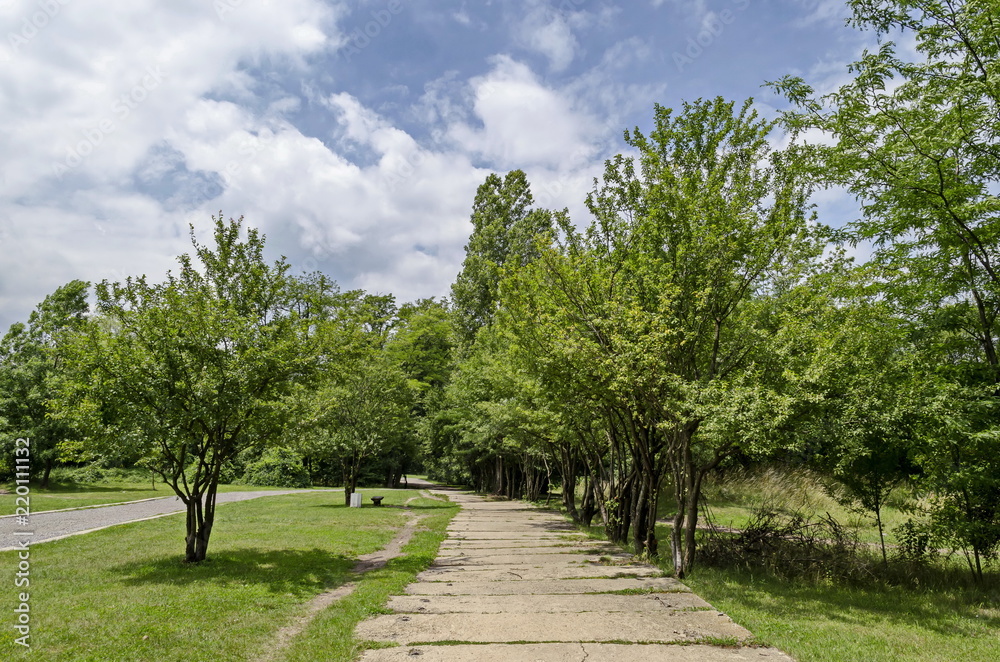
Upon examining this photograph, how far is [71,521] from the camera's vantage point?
16953 millimetres

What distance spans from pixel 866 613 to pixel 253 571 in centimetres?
1000

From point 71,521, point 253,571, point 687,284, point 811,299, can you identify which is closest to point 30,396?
point 71,521

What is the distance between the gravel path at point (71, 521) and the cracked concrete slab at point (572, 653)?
10.3 m

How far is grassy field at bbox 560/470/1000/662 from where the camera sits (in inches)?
246

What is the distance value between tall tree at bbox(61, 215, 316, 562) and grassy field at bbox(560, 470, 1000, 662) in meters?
8.63

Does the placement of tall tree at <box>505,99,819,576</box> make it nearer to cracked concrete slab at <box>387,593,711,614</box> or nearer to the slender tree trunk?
the slender tree trunk

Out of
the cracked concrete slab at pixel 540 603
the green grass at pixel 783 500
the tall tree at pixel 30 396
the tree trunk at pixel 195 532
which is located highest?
the tall tree at pixel 30 396

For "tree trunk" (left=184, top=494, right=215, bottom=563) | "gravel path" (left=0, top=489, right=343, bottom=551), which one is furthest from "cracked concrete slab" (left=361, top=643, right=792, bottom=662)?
"gravel path" (left=0, top=489, right=343, bottom=551)

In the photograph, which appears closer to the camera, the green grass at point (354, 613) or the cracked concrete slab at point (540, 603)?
the green grass at point (354, 613)

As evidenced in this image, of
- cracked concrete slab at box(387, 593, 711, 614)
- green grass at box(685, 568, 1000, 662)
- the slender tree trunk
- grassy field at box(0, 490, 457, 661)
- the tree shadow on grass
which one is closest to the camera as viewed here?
grassy field at box(0, 490, 457, 661)

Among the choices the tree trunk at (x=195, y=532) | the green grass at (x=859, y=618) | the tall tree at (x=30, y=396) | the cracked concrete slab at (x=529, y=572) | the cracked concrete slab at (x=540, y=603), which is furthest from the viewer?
the tall tree at (x=30, y=396)

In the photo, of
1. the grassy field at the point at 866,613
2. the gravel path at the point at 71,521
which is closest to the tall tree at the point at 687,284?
the grassy field at the point at 866,613

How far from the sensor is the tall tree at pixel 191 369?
9656mm

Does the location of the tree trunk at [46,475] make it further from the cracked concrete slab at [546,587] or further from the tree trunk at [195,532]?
the cracked concrete slab at [546,587]
